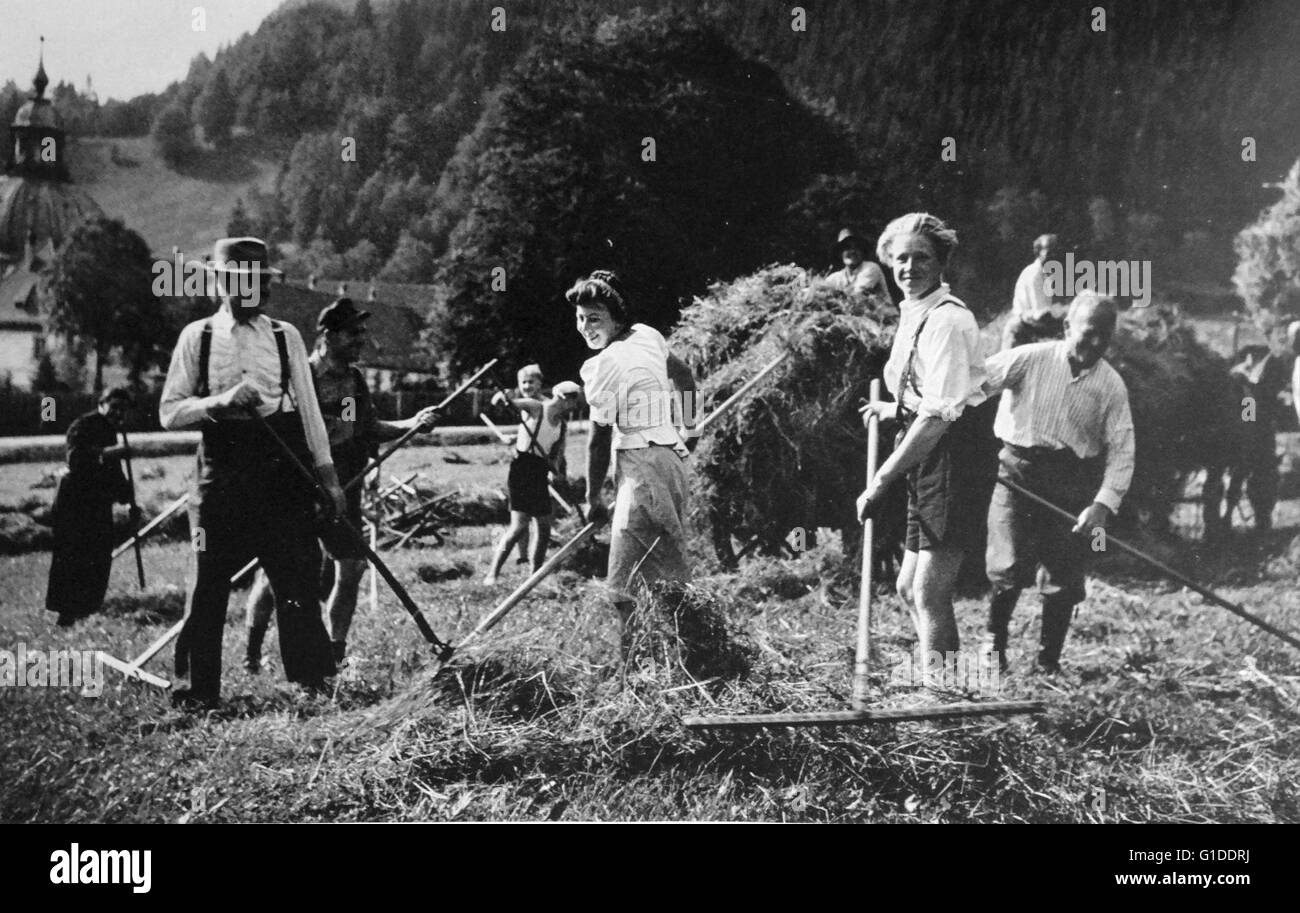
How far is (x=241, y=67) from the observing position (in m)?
4.77

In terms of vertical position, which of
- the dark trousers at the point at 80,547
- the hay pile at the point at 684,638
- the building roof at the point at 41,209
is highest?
the building roof at the point at 41,209

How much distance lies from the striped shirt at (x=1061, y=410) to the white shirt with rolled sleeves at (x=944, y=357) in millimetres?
386

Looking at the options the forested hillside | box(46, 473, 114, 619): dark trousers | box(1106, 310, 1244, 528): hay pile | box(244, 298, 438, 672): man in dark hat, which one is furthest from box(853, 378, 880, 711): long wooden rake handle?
box(46, 473, 114, 619): dark trousers

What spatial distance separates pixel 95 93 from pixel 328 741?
2.98 metres

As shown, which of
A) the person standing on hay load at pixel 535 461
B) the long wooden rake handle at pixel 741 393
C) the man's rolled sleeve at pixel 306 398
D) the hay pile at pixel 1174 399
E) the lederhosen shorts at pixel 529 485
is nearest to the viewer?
the man's rolled sleeve at pixel 306 398

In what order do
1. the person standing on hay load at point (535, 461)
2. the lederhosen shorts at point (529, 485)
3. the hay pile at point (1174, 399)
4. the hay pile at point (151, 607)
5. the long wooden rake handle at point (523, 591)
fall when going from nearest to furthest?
the long wooden rake handle at point (523, 591)
the hay pile at point (151, 607)
the hay pile at point (1174, 399)
the person standing on hay load at point (535, 461)
the lederhosen shorts at point (529, 485)

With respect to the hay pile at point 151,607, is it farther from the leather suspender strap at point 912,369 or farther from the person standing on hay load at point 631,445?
the leather suspender strap at point 912,369

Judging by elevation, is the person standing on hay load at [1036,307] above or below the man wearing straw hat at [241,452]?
above

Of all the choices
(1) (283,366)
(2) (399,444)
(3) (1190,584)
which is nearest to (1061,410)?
(3) (1190,584)

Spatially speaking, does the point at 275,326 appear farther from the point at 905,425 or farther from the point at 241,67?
the point at 905,425

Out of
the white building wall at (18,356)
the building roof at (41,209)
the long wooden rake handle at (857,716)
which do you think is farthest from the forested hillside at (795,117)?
the long wooden rake handle at (857,716)

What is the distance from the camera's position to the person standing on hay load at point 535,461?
5.07 meters

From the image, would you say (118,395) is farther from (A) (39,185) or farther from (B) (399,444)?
(B) (399,444)

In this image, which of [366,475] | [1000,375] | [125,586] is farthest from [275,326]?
[1000,375]
